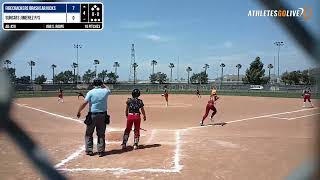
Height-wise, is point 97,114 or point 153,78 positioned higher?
point 153,78

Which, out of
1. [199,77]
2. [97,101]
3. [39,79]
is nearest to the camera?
[97,101]

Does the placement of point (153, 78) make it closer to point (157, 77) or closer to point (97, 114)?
point (157, 77)

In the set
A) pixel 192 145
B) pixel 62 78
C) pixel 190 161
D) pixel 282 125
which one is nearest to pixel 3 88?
pixel 190 161

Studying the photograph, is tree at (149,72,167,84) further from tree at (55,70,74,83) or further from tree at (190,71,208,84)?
tree at (55,70,74,83)

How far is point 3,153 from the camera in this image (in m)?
7.69

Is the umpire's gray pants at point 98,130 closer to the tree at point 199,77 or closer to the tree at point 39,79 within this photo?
the tree at point 39,79

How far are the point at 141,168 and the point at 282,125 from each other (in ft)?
32.6

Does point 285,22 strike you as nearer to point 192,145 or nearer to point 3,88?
point 3,88

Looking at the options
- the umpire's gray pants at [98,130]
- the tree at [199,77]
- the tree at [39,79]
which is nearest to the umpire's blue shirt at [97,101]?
the umpire's gray pants at [98,130]
